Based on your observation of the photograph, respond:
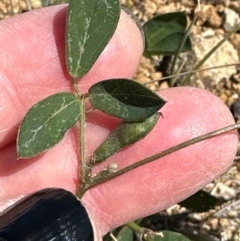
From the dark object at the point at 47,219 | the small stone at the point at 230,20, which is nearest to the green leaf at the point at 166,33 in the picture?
the small stone at the point at 230,20

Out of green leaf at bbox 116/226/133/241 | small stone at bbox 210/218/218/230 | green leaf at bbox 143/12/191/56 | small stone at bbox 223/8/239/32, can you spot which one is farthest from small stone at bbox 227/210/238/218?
small stone at bbox 223/8/239/32

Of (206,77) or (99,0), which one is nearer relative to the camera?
(99,0)

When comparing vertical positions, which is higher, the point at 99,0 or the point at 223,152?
the point at 99,0

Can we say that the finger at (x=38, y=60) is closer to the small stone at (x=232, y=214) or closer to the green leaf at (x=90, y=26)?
the green leaf at (x=90, y=26)

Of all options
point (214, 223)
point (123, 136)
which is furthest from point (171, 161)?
point (214, 223)

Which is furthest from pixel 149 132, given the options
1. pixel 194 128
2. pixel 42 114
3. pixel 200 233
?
pixel 200 233

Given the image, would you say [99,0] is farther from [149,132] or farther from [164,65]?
[164,65]
